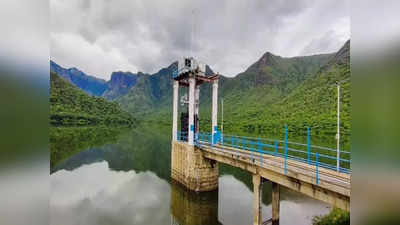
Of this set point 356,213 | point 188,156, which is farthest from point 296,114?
point 356,213

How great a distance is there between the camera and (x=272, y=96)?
108438 millimetres

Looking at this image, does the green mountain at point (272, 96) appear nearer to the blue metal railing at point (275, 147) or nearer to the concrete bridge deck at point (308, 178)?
the blue metal railing at point (275, 147)

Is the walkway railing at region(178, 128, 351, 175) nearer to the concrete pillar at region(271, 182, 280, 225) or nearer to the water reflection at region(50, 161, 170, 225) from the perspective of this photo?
the concrete pillar at region(271, 182, 280, 225)

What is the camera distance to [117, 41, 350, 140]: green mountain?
5569 cm

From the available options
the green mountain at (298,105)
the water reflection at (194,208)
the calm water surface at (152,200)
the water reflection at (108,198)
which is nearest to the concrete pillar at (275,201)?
the calm water surface at (152,200)

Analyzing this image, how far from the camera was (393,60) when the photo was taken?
0.75m

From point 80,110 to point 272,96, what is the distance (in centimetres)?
9865

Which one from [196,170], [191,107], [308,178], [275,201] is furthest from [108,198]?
[308,178]

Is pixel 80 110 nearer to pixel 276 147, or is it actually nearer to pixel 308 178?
pixel 276 147

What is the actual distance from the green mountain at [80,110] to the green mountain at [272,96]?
93.8 ft

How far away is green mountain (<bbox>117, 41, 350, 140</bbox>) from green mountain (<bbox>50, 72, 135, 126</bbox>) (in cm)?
2859

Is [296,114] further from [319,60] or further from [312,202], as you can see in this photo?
[319,60]

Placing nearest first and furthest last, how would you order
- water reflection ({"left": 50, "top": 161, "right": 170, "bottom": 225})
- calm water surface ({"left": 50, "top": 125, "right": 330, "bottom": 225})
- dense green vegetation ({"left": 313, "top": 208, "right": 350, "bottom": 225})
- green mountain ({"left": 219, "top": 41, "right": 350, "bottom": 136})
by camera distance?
dense green vegetation ({"left": 313, "top": 208, "right": 350, "bottom": 225}), calm water surface ({"left": 50, "top": 125, "right": 330, "bottom": 225}), water reflection ({"left": 50, "top": 161, "right": 170, "bottom": 225}), green mountain ({"left": 219, "top": 41, "right": 350, "bottom": 136})

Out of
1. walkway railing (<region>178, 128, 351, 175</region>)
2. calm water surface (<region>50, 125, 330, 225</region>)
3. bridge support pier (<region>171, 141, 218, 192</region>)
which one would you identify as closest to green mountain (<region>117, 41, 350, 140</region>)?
calm water surface (<region>50, 125, 330, 225</region>)
